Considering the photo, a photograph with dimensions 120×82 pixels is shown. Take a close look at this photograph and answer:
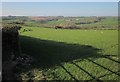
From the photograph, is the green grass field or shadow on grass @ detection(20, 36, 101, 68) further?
shadow on grass @ detection(20, 36, 101, 68)

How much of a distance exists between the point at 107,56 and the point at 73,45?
19.3ft

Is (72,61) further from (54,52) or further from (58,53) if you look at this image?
(54,52)

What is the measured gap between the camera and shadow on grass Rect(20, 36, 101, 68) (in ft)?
70.9

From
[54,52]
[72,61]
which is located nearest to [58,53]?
[54,52]

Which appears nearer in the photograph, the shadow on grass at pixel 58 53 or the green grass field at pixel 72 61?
Answer: the green grass field at pixel 72 61

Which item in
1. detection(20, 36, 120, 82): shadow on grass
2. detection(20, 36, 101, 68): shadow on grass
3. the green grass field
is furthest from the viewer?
detection(20, 36, 101, 68): shadow on grass

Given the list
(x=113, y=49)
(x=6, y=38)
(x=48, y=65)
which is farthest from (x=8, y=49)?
(x=113, y=49)

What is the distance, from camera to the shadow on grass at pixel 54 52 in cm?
2162

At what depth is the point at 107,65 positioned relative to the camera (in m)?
20.2

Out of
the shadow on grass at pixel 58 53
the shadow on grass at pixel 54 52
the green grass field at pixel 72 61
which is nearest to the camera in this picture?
the green grass field at pixel 72 61

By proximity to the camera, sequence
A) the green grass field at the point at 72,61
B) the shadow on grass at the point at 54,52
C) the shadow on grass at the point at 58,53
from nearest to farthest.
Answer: the green grass field at the point at 72,61
the shadow on grass at the point at 58,53
the shadow on grass at the point at 54,52

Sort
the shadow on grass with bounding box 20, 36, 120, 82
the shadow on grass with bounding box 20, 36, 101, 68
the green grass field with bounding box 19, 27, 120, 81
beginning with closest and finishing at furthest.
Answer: the green grass field with bounding box 19, 27, 120, 81, the shadow on grass with bounding box 20, 36, 120, 82, the shadow on grass with bounding box 20, 36, 101, 68

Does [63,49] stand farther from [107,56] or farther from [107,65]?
[107,65]

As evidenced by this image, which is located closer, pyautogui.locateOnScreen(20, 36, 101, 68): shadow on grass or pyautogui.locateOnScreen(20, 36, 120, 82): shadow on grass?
pyautogui.locateOnScreen(20, 36, 120, 82): shadow on grass
